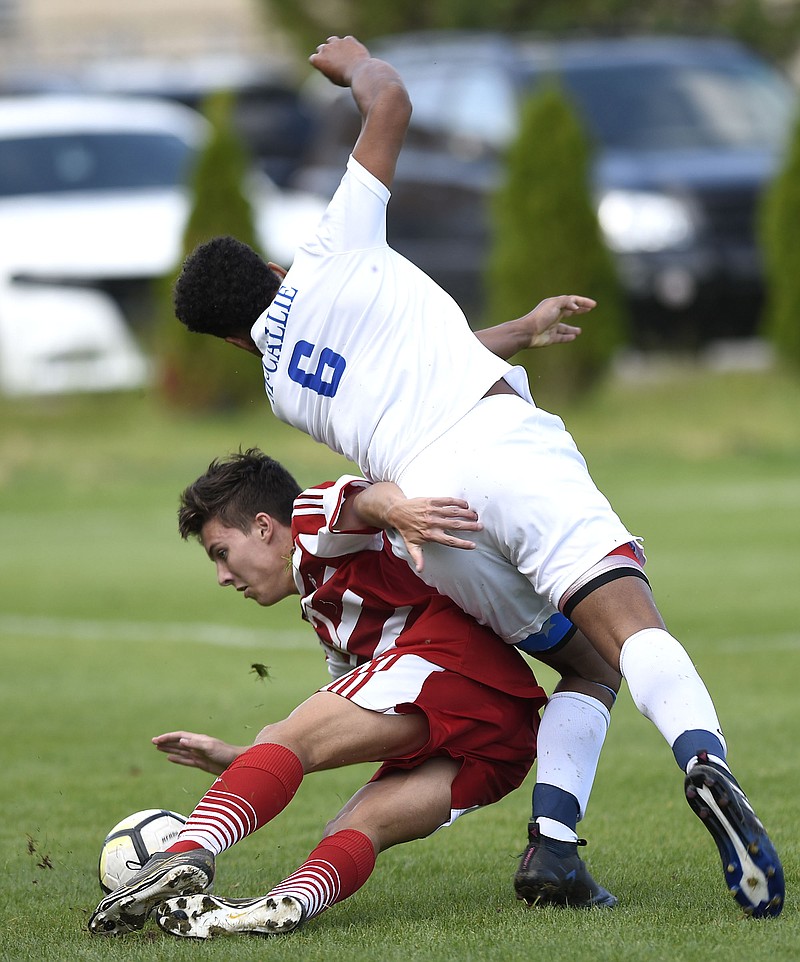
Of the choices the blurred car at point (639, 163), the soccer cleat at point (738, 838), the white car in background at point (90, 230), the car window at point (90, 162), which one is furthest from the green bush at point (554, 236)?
the soccer cleat at point (738, 838)

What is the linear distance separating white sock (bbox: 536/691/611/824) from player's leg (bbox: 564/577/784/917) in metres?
0.33

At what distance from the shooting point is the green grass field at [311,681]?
392 centimetres

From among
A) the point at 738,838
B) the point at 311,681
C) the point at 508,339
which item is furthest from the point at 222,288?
the point at 311,681

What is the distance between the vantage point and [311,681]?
786 cm

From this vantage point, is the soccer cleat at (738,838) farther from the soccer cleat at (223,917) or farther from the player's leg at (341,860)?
the soccer cleat at (223,917)

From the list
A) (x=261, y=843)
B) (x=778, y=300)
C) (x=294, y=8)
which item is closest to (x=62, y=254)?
(x=778, y=300)

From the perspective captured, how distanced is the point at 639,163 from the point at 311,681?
8.43 m

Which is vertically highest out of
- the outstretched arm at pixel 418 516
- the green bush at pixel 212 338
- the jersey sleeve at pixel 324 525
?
the outstretched arm at pixel 418 516

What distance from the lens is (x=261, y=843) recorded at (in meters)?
5.17

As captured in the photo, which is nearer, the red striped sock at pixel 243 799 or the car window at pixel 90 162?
the red striped sock at pixel 243 799

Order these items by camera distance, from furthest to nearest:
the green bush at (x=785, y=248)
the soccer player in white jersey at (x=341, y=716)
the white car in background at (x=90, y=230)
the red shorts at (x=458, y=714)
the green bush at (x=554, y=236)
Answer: the white car in background at (x=90, y=230), the green bush at (x=554, y=236), the green bush at (x=785, y=248), the red shorts at (x=458, y=714), the soccer player in white jersey at (x=341, y=716)

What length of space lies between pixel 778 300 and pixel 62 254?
604cm

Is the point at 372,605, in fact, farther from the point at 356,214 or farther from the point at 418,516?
the point at 356,214

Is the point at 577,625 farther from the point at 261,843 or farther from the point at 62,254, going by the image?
the point at 62,254
